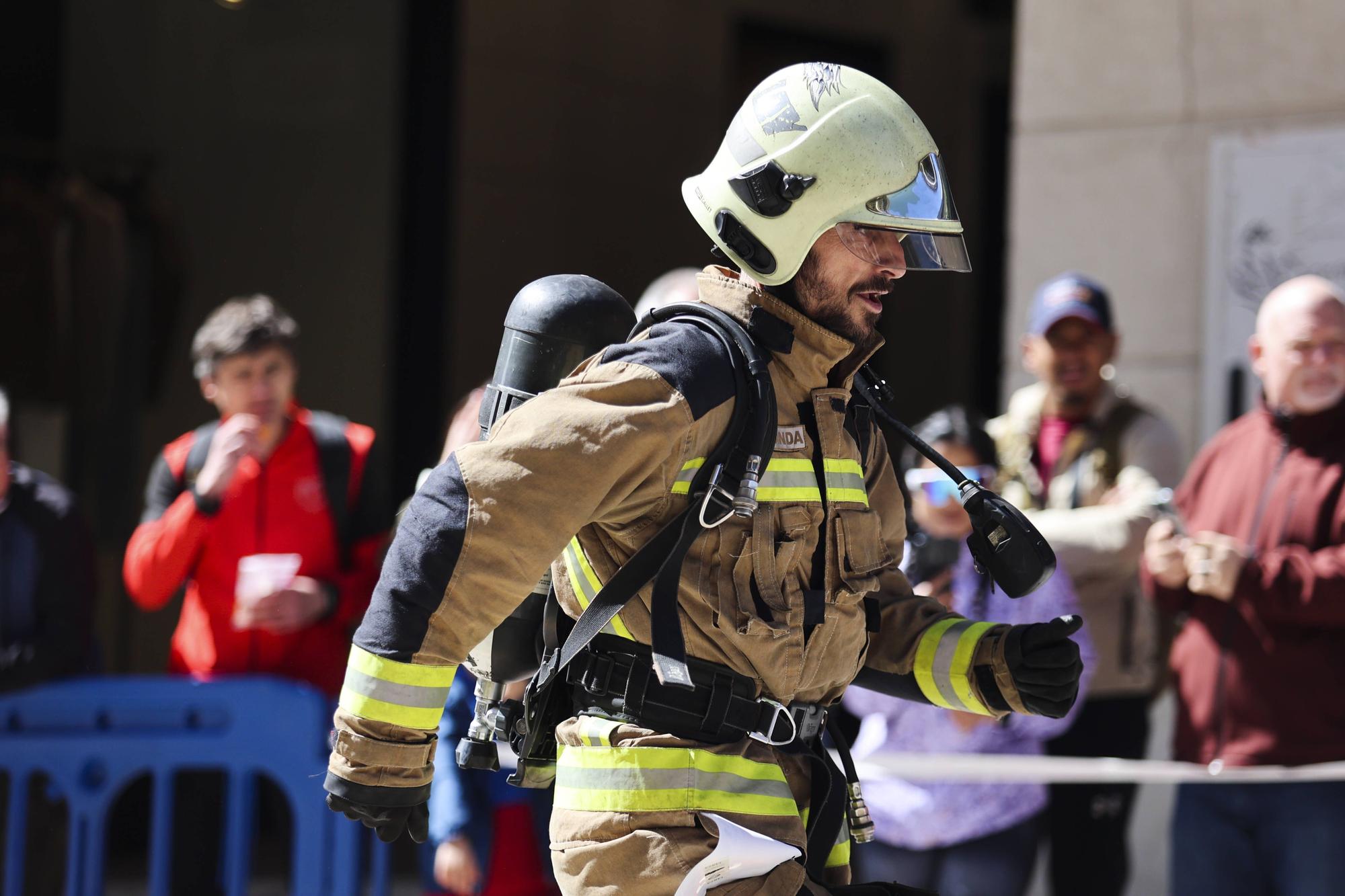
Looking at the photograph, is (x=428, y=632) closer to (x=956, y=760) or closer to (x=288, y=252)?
(x=956, y=760)

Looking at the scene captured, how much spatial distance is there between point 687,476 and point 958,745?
7.07ft

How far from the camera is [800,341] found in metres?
2.42

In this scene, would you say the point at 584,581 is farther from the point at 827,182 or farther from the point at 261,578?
the point at 261,578

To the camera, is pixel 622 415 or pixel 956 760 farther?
pixel 956 760

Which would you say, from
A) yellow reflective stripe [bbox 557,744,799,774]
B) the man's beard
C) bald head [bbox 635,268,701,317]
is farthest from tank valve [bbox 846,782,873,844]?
bald head [bbox 635,268,701,317]

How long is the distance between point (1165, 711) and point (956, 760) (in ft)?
4.45

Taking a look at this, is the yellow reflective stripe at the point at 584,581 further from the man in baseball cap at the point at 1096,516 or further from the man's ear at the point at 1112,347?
the man's ear at the point at 1112,347

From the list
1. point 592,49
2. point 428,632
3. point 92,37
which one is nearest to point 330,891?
point 428,632

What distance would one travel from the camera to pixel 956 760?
411cm

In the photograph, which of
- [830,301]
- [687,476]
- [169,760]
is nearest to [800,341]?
[830,301]

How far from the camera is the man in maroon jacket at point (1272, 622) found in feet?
12.7

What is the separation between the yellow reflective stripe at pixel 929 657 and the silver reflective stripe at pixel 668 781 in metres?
0.42

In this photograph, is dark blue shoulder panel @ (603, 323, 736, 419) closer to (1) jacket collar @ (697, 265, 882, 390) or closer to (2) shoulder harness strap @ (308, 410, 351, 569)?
(1) jacket collar @ (697, 265, 882, 390)

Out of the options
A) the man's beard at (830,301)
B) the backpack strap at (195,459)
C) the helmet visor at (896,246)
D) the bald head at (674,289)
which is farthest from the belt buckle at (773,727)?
the backpack strap at (195,459)
